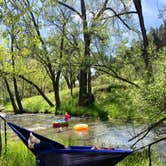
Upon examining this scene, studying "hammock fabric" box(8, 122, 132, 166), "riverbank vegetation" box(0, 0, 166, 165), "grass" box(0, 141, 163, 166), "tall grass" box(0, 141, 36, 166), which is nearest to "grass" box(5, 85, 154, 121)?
"riverbank vegetation" box(0, 0, 166, 165)

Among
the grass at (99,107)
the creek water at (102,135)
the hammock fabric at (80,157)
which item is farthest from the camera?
the grass at (99,107)

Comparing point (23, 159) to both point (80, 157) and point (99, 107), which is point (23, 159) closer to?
point (80, 157)

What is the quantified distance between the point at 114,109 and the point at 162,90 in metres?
17.6

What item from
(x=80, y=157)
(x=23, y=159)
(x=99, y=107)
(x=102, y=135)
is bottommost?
(x=102, y=135)

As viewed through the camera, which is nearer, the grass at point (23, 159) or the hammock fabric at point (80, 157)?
the hammock fabric at point (80, 157)

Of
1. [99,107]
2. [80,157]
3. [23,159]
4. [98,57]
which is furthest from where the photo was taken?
[99,107]

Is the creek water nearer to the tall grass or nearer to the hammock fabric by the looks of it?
the tall grass

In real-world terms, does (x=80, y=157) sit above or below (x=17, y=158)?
above

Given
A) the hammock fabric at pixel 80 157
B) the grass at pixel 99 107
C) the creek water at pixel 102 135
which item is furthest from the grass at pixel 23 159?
the grass at pixel 99 107

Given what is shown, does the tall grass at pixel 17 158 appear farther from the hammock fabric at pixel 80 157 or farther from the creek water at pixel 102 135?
the creek water at pixel 102 135

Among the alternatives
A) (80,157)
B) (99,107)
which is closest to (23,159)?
(80,157)

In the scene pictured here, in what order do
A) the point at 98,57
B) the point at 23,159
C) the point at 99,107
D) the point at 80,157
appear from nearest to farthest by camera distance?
the point at 80,157 < the point at 23,159 < the point at 98,57 < the point at 99,107

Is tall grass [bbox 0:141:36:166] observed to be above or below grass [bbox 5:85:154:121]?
below

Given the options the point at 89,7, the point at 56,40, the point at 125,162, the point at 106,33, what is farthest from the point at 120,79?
the point at 56,40
